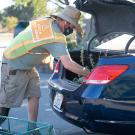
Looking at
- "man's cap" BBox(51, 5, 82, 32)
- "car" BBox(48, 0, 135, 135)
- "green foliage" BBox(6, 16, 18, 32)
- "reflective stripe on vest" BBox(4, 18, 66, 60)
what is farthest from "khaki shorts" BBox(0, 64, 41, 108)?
"green foliage" BBox(6, 16, 18, 32)

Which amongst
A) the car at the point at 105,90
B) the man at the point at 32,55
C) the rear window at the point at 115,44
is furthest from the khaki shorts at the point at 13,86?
the rear window at the point at 115,44

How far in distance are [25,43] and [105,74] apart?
104 cm

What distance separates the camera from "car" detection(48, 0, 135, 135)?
4.70 meters

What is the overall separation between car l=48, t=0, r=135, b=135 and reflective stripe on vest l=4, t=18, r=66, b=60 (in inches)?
19.5

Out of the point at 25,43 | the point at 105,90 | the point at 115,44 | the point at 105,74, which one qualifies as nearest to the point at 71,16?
the point at 25,43

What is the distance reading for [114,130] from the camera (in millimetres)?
4863

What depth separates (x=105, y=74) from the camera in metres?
4.81

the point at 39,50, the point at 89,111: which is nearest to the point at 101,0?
the point at 39,50

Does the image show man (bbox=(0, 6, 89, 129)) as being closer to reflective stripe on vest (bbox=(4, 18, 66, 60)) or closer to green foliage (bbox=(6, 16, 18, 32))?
reflective stripe on vest (bbox=(4, 18, 66, 60))

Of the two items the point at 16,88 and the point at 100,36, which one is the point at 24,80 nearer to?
the point at 16,88

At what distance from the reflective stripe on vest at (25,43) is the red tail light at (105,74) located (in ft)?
1.64

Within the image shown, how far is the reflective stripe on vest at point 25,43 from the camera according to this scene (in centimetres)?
512

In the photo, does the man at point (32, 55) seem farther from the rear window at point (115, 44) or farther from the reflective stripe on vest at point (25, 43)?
the rear window at point (115, 44)

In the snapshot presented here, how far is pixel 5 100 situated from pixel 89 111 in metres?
1.18
